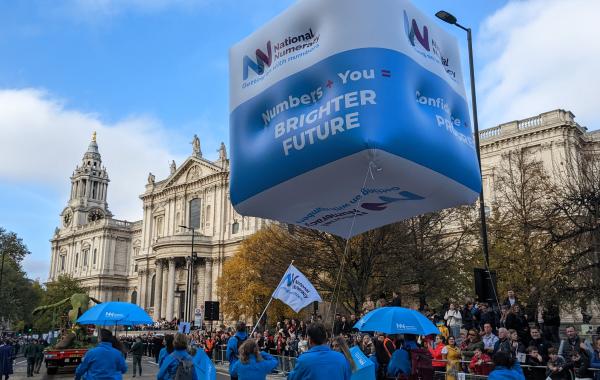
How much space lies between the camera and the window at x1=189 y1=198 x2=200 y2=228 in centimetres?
7325

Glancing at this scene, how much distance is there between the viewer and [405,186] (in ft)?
19.9

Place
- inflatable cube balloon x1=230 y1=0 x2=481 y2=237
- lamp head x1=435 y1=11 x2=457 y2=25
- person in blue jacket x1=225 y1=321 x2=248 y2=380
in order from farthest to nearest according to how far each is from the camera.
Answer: lamp head x1=435 y1=11 x2=457 y2=25, person in blue jacket x1=225 y1=321 x2=248 y2=380, inflatable cube balloon x1=230 y1=0 x2=481 y2=237

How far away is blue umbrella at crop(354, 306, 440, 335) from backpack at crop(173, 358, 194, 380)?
181 inches

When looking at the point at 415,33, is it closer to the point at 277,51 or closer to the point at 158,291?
the point at 277,51

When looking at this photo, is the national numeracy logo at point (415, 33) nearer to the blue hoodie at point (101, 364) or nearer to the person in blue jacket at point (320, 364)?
the person in blue jacket at point (320, 364)

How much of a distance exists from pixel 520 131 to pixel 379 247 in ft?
77.3

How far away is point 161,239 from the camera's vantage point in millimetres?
66875

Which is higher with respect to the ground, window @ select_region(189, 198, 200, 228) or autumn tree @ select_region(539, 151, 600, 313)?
window @ select_region(189, 198, 200, 228)

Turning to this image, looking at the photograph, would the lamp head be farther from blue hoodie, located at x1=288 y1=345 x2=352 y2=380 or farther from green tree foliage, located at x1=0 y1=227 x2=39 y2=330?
green tree foliage, located at x1=0 y1=227 x2=39 y2=330

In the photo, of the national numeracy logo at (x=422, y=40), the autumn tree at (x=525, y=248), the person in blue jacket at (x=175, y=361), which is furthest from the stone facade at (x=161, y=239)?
the national numeracy logo at (x=422, y=40)

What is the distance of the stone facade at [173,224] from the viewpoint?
1734 inches

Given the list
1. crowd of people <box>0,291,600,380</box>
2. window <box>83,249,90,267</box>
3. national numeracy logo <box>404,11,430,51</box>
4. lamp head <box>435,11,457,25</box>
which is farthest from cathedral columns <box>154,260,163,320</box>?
national numeracy logo <box>404,11,430,51</box>

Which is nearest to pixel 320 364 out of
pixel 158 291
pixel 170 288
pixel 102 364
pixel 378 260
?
pixel 102 364

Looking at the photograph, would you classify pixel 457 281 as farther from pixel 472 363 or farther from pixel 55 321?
pixel 55 321
